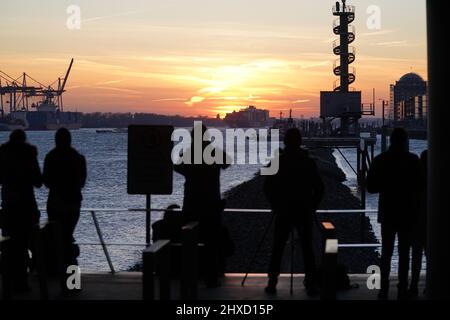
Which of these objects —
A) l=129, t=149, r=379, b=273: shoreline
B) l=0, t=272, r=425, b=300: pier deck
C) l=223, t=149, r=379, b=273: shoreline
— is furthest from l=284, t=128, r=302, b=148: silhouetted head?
l=223, t=149, r=379, b=273: shoreline

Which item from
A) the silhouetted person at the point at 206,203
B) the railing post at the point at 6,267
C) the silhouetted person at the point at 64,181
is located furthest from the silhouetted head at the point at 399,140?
the railing post at the point at 6,267

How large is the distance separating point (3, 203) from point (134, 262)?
2777 cm

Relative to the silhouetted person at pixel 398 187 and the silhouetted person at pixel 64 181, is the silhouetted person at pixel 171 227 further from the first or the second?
the silhouetted person at pixel 398 187

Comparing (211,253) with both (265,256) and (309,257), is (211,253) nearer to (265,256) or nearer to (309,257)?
(309,257)

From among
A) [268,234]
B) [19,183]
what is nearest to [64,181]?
[19,183]

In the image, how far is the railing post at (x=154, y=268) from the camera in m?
5.63

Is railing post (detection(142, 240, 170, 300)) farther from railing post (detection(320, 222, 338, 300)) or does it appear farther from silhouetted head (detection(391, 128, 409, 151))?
silhouetted head (detection(391, 128, 409, 151))

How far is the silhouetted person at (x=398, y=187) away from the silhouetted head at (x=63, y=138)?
356 cm

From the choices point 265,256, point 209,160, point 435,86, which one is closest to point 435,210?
point 435,86

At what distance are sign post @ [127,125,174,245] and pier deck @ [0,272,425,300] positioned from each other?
1.16m

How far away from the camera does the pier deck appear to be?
27.5ft

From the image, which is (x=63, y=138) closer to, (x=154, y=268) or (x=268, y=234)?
(x=154, y=268)

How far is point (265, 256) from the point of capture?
33.0 m

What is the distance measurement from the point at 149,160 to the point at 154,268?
476cm
